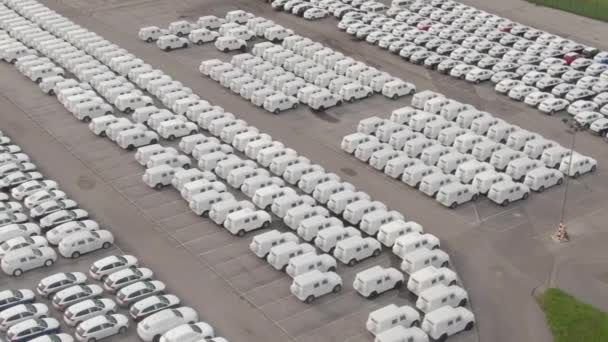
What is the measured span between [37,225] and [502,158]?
41.4 metres

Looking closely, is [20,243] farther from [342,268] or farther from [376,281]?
[376,281]

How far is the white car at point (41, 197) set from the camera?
65062 mm

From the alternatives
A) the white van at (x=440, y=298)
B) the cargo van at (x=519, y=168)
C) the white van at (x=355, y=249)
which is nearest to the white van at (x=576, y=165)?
the cargo van at (x=519, y=168)

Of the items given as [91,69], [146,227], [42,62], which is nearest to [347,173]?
[146,227]

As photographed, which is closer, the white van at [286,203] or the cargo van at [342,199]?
the white van at [286,203]

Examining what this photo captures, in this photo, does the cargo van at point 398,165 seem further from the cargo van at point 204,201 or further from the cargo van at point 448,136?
the cargo van at point 204,201

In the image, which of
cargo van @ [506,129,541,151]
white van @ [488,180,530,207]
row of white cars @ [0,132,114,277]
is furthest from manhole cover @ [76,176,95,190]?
cargo van @ [506,129,541,151]

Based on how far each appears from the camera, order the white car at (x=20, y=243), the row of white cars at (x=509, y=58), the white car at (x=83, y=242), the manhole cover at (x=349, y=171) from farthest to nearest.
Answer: the row of white cars at (x=509, y=58)
the manhole cover at (x=349, y=171)
the white car at (x=83, y=242)
the white car at (x=20, y=243)

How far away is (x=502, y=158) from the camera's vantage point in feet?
243

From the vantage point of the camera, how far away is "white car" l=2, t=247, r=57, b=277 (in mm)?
57938

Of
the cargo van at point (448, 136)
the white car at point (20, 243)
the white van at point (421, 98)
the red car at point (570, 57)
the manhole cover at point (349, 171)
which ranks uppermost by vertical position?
the white car at point (20, 243)

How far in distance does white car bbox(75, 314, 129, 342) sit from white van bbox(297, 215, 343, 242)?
1620cm

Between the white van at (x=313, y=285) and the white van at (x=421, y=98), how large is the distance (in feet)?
113

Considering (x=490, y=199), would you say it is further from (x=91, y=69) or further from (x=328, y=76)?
(x=91, y=69)
